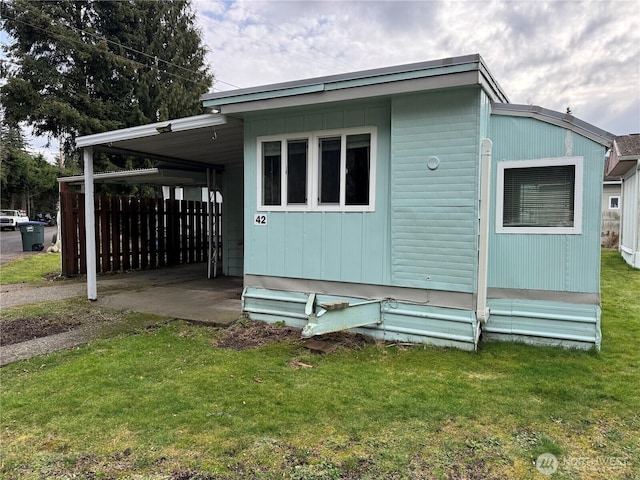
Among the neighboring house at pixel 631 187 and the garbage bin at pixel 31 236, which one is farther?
the garbage bin at pixel 31 236

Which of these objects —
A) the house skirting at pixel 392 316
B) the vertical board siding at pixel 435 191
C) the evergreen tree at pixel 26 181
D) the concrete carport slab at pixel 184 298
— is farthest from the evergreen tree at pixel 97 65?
the evergreen tree at pixel 26 181

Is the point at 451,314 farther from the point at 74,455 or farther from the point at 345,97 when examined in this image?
the point at 74,455

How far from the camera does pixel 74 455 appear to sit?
2.47 meters

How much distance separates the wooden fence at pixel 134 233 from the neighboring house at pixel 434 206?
5.93m

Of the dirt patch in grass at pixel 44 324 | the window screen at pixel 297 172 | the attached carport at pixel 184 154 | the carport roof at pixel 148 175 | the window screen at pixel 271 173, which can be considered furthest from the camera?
the carport roof at pixel 148 175

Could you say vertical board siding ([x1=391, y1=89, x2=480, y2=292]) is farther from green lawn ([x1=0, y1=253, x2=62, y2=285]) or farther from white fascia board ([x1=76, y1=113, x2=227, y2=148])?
green lawn ([x1=0, y1=253, x2=62, y2=285])

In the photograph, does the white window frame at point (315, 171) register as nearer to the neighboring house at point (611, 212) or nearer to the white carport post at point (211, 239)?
the white carport post at point (211, 239)

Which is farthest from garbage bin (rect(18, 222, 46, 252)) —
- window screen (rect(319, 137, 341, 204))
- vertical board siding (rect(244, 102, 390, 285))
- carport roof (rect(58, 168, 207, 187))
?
window screen (rect(319, 137, 341, 204))

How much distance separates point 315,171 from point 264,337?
2111 millimetres

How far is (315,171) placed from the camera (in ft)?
16.8

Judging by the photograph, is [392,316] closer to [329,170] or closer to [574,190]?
[329,170]

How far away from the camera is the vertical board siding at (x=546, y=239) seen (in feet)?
14.0

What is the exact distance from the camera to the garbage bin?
15.5 meters

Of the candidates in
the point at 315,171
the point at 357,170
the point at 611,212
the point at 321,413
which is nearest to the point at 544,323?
the point at 357,170
